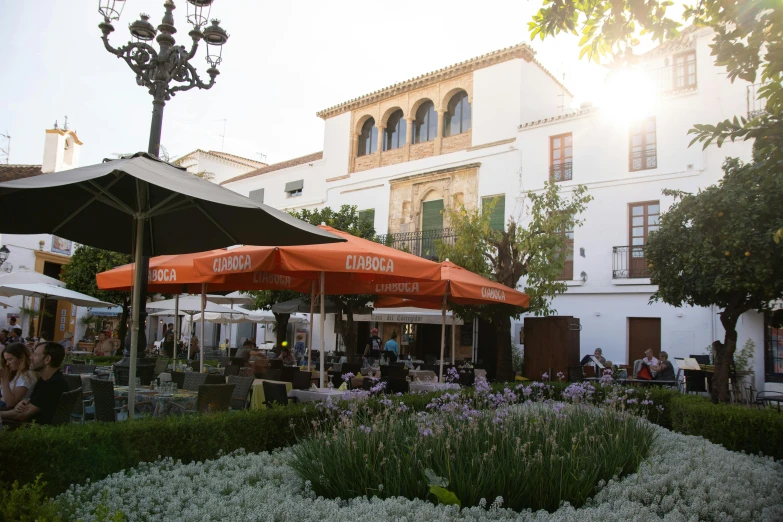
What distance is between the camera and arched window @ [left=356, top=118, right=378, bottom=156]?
90.5ft

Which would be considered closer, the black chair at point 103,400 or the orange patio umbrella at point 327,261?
the black chair at point 103,400

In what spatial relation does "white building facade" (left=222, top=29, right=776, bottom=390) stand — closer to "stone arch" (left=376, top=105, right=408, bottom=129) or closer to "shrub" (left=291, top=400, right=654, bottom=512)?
"stone arch" (left=376, top=105, right=408, bottom=129)

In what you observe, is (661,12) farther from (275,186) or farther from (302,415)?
(275,186)

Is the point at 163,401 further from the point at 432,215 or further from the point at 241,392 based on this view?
the point at 432,215

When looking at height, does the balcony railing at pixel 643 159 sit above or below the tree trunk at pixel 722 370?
above

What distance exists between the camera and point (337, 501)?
4.34 meters

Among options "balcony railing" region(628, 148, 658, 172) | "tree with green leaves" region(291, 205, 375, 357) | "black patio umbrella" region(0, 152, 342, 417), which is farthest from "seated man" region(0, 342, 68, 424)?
"balcony railing" region(628, 148, 658, 172)

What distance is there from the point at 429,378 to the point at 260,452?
6.22 meters

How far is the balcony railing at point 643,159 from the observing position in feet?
60.5

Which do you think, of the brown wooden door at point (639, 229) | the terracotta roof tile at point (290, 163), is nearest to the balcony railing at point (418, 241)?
the brown wooden door at point (639, 229)

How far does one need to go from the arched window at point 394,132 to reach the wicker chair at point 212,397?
20.4 metres

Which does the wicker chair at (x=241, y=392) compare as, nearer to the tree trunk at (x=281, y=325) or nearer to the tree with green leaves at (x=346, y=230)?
the tree with green leaves at (x=346, y=230)

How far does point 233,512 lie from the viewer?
3.95 metres

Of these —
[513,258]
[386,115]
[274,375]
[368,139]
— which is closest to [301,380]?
[274,375]
